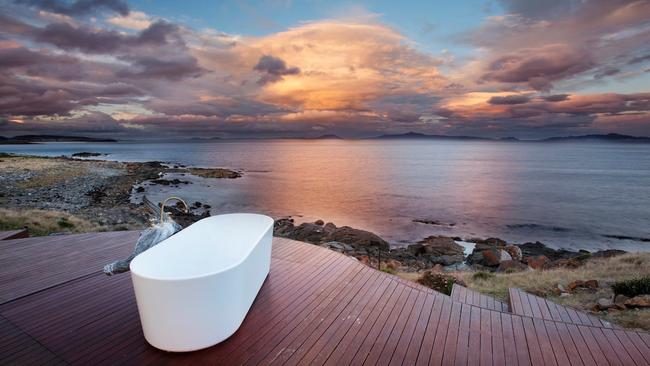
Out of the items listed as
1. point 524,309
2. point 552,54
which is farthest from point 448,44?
point 524,309

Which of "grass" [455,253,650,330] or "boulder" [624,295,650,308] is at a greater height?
"boulder" [624,295,650,308]

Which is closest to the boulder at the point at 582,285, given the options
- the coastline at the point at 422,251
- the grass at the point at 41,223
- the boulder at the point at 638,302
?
the coastline at the point at 422,251

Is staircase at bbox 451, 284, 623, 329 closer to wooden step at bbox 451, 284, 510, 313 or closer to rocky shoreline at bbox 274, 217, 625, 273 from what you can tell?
wooden step at bbox 451, 284, 510, 313

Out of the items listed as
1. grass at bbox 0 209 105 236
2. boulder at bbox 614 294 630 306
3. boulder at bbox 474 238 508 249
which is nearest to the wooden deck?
boulder at bbox 614 294 630 306

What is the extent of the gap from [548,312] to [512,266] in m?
7.48

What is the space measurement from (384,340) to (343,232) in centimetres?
1201

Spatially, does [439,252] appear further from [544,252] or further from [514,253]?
[544,252]

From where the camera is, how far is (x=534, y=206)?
24234 mm

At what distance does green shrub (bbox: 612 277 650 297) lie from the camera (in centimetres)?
592

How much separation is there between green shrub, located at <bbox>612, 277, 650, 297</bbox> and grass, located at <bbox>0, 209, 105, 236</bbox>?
1392 cm

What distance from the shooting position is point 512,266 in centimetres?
1091

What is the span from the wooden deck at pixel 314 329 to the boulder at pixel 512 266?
788 cm

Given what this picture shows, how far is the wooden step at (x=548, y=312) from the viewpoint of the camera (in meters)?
4.04

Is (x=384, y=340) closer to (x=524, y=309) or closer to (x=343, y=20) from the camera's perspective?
(x=524, y=309)
